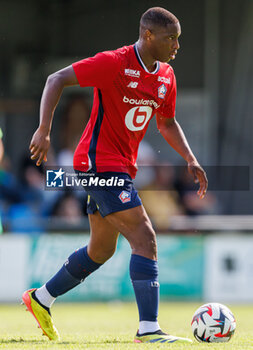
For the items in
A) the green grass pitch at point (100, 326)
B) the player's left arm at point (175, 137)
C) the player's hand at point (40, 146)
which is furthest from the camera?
the player's left arm at point (175, 137)

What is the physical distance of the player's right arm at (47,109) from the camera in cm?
505

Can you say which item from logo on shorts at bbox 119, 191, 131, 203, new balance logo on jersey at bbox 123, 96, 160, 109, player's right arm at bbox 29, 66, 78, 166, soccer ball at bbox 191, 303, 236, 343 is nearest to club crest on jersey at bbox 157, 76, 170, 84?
new balance logo on jersey at bbox 123, 96, 160, 109

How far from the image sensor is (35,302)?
5895 mm

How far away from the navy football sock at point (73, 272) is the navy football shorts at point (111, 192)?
0.50 meters

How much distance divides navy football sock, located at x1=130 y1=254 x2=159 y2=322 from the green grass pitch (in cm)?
23

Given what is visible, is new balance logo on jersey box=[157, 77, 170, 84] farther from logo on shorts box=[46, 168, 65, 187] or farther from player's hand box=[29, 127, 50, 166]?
logo on shorts box=[46, 168, 65, 187]

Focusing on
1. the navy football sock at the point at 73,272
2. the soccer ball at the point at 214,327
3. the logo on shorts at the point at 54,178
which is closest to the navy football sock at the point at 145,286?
the soccer ball at the point at 214,327

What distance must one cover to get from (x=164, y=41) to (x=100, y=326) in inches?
130

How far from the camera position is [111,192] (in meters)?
5.38

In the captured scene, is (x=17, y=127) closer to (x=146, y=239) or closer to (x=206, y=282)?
(x=206, y=282)

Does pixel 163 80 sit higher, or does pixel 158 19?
pixel 158 19

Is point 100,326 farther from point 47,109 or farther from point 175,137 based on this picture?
point 47,109

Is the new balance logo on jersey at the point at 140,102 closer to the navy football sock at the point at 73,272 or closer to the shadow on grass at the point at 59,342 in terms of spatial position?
the navy football sock at the point at 73,272

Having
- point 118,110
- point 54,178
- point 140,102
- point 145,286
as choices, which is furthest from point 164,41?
point 145,286
